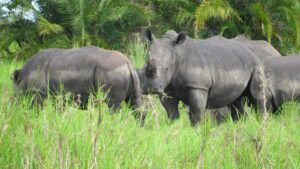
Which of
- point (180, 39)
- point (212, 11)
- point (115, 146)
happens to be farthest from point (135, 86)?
point (212, 11)

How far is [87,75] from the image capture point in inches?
239

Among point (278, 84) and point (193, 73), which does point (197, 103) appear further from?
point (278, 84)

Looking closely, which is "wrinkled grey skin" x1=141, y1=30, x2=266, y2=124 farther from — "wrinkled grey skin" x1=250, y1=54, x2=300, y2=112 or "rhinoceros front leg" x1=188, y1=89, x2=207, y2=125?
"wrinkled grey skin" x1=250, y1=54, x2=300, y2=112

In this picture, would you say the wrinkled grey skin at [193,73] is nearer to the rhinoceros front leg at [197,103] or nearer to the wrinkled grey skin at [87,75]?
the rhinoceros front leg at [197,103]

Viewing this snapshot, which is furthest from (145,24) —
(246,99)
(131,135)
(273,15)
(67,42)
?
(131,135)

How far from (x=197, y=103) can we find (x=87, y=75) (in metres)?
1.15

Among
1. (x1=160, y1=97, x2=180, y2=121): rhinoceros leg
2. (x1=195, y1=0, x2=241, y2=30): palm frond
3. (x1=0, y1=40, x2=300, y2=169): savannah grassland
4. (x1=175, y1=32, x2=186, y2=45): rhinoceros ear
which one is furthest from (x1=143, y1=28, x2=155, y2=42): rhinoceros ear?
(x1=195, y1=0, x2=241, y2=30): palm frond

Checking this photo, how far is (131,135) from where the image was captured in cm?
379

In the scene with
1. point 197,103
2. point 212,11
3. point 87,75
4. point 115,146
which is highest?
point 212,11

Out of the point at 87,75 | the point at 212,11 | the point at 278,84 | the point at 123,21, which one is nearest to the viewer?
the point at 87,75

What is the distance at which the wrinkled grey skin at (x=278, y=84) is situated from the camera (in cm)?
641

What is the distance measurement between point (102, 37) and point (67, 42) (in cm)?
90

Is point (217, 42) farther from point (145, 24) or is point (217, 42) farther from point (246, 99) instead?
point (145, 24)

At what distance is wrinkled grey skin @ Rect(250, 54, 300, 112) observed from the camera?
6.41m
